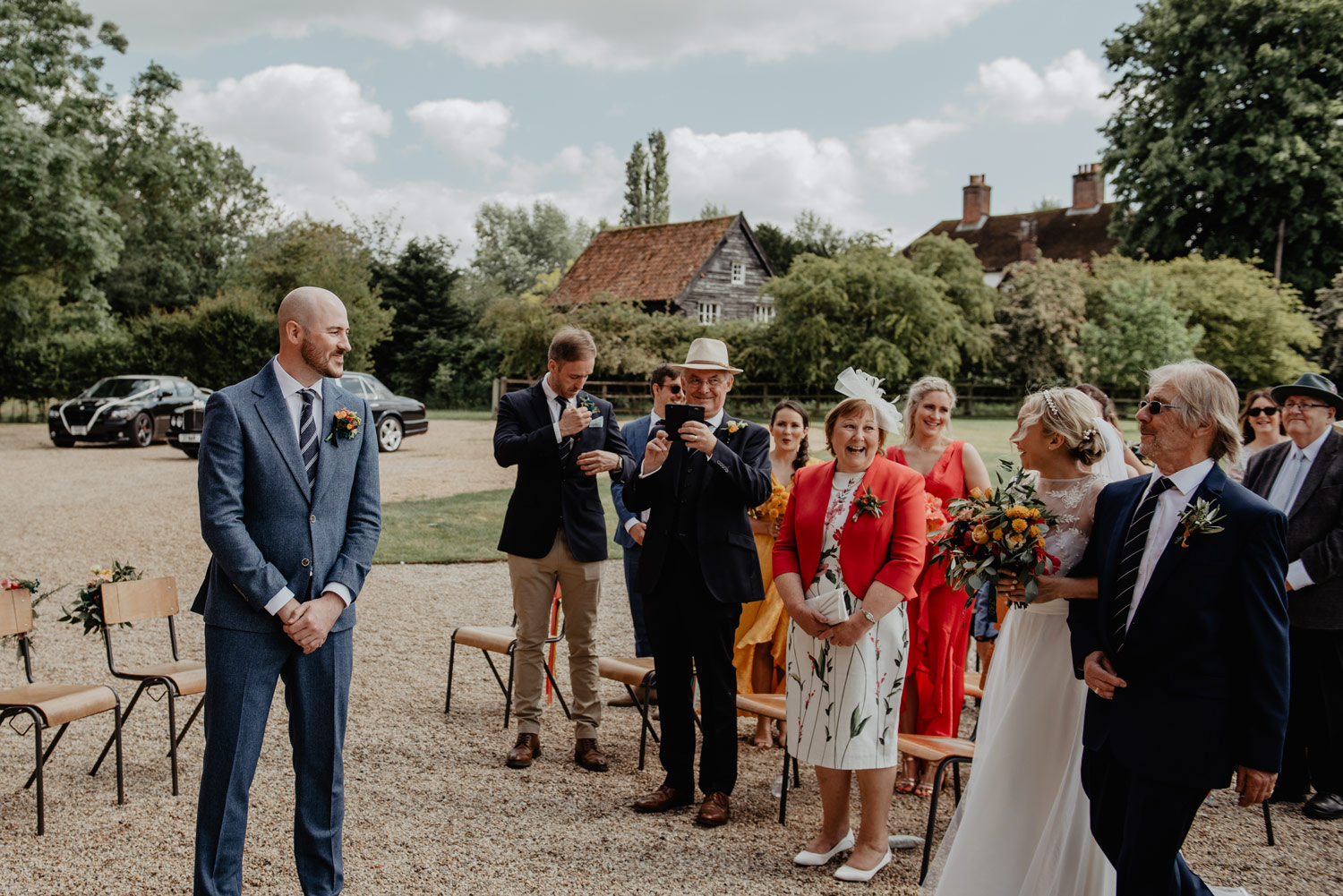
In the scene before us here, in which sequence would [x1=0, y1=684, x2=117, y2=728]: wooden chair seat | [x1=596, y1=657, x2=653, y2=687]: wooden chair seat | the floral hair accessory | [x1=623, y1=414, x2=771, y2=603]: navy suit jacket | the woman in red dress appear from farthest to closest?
[x1=596, y1=657, x2=653, y2=687]: wooden chair seat → the woman in red dress → [x1=623, y1=414, x2=771, y2=603]: navy suit jacket → [x1=0, y1=684, x2=117, y2=728]: wooden chair seat → the floral hair accessory

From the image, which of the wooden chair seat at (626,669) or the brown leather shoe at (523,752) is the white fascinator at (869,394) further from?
the brown leather shoe at (523,752)

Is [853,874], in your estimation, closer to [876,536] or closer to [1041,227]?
[876,536]

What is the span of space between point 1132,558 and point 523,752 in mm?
3448

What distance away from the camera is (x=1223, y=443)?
9.57 ft

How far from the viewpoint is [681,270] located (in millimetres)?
41125

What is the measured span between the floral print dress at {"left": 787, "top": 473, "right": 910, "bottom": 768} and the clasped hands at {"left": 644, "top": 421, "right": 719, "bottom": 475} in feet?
2.09

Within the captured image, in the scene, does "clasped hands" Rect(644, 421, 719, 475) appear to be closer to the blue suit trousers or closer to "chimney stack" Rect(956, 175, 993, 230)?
the blue suit trousers

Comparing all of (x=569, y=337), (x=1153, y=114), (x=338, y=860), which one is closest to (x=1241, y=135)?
(x=1153, y=114)

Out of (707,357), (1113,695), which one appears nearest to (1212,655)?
(1113,695)

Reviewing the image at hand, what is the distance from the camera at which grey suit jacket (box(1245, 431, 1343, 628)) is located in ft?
16.1

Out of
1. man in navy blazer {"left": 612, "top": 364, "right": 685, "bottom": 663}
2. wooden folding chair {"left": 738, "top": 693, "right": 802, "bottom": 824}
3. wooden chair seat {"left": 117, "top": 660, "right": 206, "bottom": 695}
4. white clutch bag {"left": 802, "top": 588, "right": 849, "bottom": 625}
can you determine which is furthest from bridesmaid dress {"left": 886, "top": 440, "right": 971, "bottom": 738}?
wooden chair seat {"left": 117, "top": 660, "right": 206, "bottom": 695}

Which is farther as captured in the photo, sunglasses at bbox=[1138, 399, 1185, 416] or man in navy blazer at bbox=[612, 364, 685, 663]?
man in navy blazer at bbox=[612, 364, 685, 663]

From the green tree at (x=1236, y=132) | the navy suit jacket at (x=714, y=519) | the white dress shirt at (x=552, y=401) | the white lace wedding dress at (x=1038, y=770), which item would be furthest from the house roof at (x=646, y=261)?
the white lace wedding dress at (x=1038, y=770)

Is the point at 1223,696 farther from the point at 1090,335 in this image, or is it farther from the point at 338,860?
the point at 1090,335
